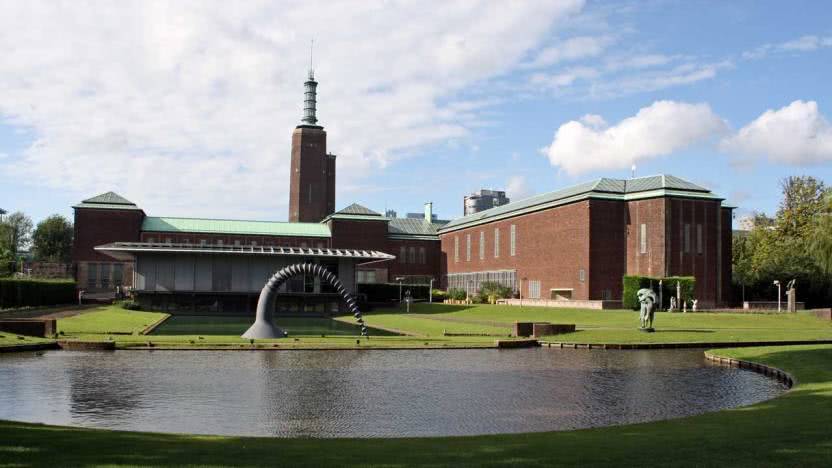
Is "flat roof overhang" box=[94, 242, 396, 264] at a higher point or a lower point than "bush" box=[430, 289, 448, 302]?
higher

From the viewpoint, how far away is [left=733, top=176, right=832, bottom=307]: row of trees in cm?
6981

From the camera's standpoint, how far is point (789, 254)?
234 ft

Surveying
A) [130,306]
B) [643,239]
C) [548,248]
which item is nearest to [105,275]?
[130,306]

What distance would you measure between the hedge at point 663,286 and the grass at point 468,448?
4761cm

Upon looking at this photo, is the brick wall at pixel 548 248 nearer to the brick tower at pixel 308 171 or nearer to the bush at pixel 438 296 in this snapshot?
the bush at pixel 438 296

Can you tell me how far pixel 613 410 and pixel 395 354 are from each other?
12.4 meters

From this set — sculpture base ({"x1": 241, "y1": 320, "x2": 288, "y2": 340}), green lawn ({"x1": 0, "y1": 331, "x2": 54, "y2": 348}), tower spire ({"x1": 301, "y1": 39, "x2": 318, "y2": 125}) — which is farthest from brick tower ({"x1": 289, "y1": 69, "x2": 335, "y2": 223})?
green lawn ({"x1": 0, "y1": 331, "x2": 54, "y2": 348})

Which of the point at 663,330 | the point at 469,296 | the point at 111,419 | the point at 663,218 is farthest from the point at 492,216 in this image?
the point at 111,419

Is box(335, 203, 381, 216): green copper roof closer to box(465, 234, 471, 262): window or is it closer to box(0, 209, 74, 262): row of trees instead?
box(465, 234, 471, 262): window

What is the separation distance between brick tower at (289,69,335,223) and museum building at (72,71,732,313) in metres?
16.9

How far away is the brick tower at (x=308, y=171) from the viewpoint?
113m

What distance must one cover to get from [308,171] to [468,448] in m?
105

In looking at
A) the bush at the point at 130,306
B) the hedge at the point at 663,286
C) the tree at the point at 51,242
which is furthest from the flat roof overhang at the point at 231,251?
the tree at the point at 51,242

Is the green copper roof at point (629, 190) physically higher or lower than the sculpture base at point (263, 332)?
higher
